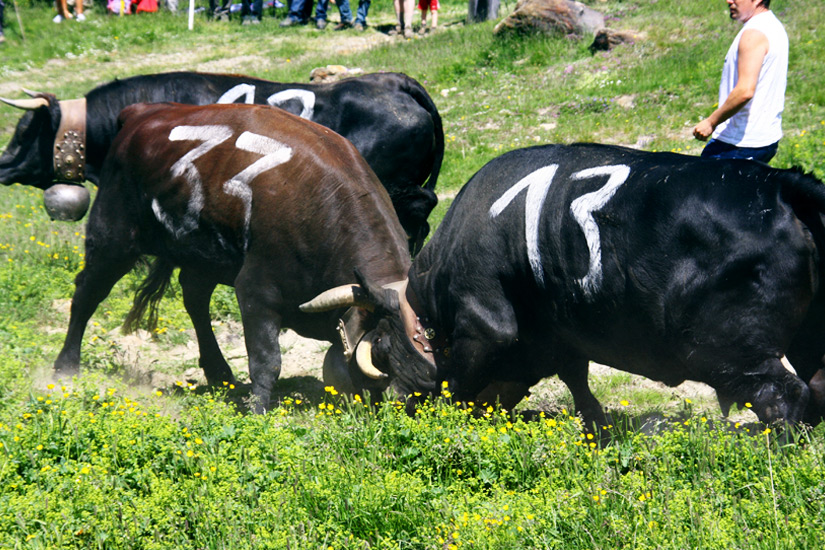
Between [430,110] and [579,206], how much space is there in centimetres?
374

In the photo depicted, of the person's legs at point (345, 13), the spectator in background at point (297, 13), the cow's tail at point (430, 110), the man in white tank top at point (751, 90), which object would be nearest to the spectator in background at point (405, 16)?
the person's legs at point (345, 13)

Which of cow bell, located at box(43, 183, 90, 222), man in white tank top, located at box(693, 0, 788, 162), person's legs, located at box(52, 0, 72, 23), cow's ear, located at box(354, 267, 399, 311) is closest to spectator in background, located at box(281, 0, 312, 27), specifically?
person's legs, located at box(52, 0, 72, 23)

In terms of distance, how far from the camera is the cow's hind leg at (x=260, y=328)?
5664 mm

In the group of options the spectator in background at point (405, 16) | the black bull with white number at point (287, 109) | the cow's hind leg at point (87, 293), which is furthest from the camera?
the spectator in background at point (405, 16)

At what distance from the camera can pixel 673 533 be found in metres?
3.13

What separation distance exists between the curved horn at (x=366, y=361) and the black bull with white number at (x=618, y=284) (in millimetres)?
47

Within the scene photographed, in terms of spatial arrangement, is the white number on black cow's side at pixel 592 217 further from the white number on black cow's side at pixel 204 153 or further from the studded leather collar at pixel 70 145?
the studded leather collar at pixel 70 145

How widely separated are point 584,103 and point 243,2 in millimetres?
12830

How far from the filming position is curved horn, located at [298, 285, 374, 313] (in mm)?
5238

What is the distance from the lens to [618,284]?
13.7ft

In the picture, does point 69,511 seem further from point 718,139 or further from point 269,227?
point 718,139

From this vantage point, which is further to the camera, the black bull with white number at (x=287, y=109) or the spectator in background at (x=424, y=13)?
the spectator in background at (x=424, y=13)

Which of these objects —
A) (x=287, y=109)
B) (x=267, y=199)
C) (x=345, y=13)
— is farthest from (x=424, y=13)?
(x=267, y=199)

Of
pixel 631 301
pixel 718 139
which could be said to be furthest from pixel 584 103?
pixel 631 301
